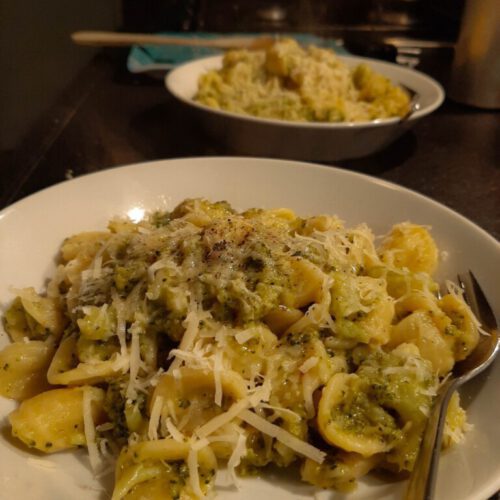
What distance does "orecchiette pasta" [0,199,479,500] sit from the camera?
0.90 m

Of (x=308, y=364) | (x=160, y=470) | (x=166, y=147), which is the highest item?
(x=308, y=364)

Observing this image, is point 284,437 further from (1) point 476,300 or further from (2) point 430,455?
(1) point 476,300

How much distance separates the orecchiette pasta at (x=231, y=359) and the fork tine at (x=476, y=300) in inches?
1.7

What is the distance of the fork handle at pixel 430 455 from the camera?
0.77 meters

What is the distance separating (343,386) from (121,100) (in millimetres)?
2239

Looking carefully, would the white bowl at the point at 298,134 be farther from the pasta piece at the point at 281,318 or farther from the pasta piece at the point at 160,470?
the pasta piece at the point at 160,470

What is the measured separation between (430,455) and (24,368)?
687mm

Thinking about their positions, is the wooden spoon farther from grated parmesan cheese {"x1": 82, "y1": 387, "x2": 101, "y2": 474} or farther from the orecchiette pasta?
grated parmesan cheese {"x1": 82, "y1": 387, "x2": 101, "y2": 474}

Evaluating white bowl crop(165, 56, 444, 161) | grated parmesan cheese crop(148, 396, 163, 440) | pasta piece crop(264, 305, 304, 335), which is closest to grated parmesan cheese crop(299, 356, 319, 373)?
pasta piece crop(264, 305, 304, 335)

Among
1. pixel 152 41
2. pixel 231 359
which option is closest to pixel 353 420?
pixel 231 359

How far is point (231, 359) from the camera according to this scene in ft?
3.16

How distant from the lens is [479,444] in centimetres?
89

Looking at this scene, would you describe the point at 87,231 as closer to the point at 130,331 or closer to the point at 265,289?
the point at 130,331

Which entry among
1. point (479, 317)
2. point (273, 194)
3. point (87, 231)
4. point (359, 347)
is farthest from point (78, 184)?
point (479, 317)
